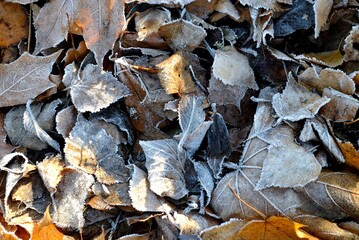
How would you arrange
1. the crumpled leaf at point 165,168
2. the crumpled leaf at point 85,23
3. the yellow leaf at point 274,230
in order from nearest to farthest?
the yellow leaf at point 274,230, the crumpled leaf at point 165,168, the crumpled leaf at point 85,23

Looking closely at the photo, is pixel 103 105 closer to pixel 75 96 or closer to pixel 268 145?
pixel 75 96

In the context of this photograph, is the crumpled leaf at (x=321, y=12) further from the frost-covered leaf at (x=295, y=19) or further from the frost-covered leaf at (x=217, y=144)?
the frost-covered leaf at (x=217, y=144)

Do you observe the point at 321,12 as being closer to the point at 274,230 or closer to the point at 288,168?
the point at 288,168

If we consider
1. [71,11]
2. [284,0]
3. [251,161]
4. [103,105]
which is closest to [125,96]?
[103,105]

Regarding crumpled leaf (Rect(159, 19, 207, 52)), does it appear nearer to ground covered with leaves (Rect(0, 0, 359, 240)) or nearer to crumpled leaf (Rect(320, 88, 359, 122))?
ground covered with leaves (Rect(0, 0, 359, 240))

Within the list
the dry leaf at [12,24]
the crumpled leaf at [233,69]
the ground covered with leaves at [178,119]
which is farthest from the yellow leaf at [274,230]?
the dry leaf at [12,24]

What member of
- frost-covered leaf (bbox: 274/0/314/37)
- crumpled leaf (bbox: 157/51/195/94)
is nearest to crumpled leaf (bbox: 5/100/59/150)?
crumpled leaf (bbox: 157/51/195/94)

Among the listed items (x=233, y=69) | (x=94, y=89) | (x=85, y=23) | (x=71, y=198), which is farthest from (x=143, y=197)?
(x=85, y=23)
